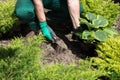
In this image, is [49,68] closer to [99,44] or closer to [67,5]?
[99,44]

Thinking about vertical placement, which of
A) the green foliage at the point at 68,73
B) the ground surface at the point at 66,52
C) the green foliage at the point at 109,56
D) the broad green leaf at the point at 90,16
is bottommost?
the ground surface at the point at 66,52

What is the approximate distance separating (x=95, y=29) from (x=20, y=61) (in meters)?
1.41

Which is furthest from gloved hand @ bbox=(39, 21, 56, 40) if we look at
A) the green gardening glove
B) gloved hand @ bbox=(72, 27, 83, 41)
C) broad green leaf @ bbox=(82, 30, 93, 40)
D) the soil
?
broad green leaf @ bbox=(82, 30, 93, 40)

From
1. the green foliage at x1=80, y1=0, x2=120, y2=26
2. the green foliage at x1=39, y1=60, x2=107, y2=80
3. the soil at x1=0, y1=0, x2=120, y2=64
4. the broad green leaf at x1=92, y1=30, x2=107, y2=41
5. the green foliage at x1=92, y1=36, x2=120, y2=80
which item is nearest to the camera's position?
the green foliage at x1=39, y1=60, x2=107, y2=80

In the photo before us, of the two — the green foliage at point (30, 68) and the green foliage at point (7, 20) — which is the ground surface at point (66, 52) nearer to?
the green foliage at point (7, 20)

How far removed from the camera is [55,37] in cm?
436

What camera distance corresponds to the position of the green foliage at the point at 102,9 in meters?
4.62

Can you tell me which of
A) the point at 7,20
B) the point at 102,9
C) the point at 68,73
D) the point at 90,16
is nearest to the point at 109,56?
the point at 90,16

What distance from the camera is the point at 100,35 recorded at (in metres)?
4.12

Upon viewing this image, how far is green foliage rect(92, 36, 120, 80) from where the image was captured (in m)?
3.79

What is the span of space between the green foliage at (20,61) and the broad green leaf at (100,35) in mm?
1096

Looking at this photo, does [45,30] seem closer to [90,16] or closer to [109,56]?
[90,16]

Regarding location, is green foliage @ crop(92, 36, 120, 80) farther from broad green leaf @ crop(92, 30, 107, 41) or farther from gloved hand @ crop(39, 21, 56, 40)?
gloved hand @ crop(39, 21, 56, 40)

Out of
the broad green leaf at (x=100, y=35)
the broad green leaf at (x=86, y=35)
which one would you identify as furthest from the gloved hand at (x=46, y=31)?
the broad green leaf at (x=100, y=35)
